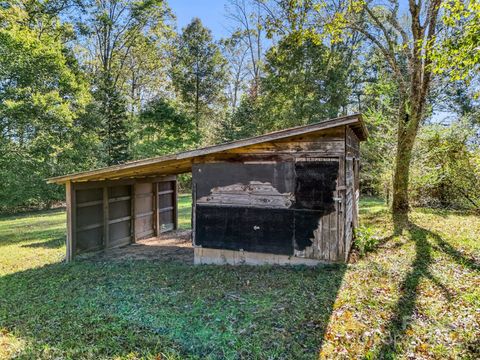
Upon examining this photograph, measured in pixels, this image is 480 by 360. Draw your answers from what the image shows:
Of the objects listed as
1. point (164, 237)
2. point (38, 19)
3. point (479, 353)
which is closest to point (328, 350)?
point (479, 353)

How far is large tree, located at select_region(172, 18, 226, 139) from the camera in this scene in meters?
27.4

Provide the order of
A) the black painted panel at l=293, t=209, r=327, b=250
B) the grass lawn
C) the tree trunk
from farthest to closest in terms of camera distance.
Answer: the tree trunk, the black painted panel at l=293, t=209, r=327, b=250, the grass lawn

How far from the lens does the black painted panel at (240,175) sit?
6195 millimetres

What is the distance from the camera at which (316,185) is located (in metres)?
5.98

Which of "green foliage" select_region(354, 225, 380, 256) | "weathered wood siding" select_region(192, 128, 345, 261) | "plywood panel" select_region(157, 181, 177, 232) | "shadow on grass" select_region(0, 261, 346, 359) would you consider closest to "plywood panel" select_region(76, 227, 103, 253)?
"shadow on grass" select_region(0, 261, 346, 359)

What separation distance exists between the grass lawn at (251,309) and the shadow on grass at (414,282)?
0.06 feet

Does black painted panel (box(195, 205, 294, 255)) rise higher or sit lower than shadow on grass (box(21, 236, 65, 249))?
higher

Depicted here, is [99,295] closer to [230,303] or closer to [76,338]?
[76,338]

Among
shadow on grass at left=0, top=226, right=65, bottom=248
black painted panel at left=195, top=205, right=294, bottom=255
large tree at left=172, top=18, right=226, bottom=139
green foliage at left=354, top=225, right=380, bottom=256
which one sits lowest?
shadow on grass at left=0, top=226, right=65, bottom=248

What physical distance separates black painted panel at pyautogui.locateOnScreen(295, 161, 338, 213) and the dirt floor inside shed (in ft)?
10.3

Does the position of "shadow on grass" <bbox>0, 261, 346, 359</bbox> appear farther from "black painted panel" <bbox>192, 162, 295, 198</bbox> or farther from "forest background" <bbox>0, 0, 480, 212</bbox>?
"forest background" <bbox>0, 0, 480, 212</bbox>

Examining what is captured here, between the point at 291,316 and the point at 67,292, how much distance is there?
3.99m

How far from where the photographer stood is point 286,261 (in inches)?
247

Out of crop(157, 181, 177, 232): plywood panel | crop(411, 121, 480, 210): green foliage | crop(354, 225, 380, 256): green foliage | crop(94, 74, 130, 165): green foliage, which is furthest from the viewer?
crop(94, 74, 130, 165): green foliage
